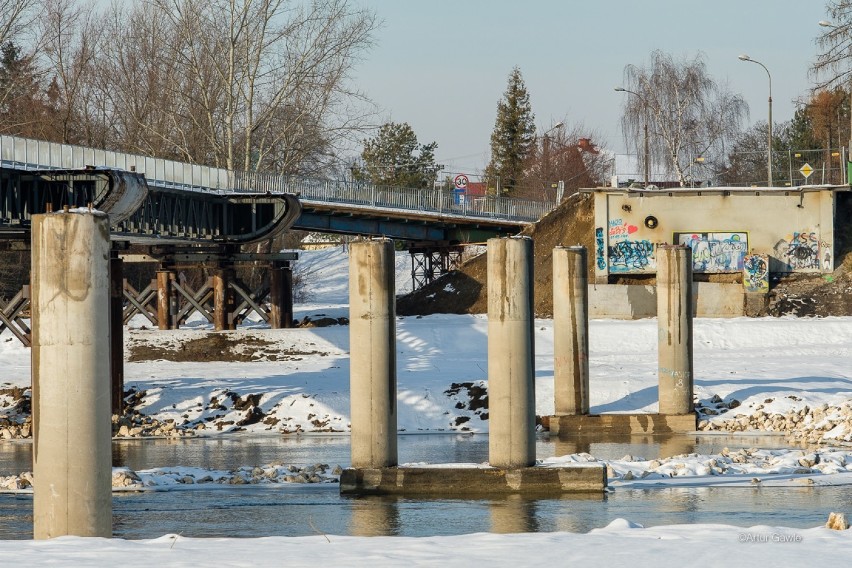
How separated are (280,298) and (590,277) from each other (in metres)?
12.4

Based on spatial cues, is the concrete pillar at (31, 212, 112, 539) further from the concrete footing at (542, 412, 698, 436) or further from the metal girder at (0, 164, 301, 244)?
the concrete footing at (542, 412, 698, 436)

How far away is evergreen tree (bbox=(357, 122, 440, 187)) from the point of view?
112 m

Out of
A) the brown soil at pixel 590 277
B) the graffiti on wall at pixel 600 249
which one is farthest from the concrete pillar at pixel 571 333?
the graffiti on wall at pixel 600 249

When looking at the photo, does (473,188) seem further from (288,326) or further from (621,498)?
(621,498)

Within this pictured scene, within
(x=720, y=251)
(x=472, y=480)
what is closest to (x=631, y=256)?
(x=720, y=251)

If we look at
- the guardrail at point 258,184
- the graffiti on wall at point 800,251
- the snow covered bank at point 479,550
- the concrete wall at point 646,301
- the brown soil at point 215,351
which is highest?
the guardrail at point 258,184

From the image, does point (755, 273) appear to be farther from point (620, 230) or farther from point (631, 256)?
point (620, 230)

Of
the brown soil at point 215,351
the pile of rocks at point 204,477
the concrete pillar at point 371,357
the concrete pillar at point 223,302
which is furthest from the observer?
the concrete pillar at point 223,302

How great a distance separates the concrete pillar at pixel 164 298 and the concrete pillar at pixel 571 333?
69.6 ft

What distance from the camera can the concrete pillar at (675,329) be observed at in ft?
106

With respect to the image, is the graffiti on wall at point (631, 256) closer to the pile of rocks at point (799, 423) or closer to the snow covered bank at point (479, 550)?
the pile of rocks at point (799, 423)

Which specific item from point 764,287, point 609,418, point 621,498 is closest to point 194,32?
point 764,287

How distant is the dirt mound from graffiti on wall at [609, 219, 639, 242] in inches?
53.2

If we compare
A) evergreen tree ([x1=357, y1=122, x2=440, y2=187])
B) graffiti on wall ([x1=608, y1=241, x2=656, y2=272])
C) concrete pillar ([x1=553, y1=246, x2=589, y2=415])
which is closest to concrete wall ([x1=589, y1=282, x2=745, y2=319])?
graffiti on wall ([x1=608, y1=241, x2=656, y2=272])
